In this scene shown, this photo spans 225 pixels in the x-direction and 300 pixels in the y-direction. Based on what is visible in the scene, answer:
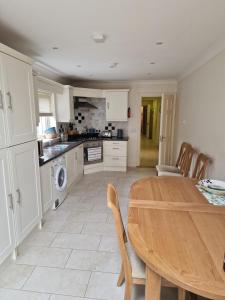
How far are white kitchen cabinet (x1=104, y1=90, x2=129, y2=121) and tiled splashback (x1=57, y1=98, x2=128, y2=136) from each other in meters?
0.38

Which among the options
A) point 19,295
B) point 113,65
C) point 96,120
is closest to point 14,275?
point 19,295

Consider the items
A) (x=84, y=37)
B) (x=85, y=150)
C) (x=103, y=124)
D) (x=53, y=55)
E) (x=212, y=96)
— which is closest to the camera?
(x=84, y=37)

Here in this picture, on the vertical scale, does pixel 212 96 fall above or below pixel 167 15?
below

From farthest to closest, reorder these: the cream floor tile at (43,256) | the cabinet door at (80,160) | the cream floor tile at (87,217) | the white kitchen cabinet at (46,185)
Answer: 1. the cabinet door at (80,160)
2. the cream floor tile at (87,217)
3. the white kitchen cabinet at (46,185)
4. the cream floor tile at (43,256)

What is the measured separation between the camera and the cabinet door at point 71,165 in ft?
11.8

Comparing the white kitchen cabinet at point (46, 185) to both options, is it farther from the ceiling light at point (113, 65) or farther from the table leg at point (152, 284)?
the ceiling light at point (113, 65)

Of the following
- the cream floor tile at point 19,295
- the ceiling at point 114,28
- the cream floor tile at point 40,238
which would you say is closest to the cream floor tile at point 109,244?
the cream floor tile at point 40,238

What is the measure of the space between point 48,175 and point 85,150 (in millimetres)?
2082

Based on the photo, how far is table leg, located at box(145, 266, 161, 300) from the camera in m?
1.02

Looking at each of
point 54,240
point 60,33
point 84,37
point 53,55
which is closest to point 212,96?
point 84,37

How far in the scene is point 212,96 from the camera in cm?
272

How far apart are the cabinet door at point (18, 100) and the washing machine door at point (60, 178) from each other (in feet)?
2.90

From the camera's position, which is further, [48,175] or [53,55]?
[53,55]

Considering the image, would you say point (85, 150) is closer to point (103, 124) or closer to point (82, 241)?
point (103, 124)
